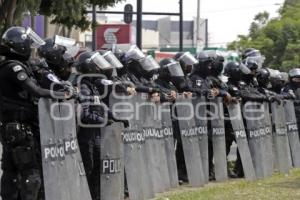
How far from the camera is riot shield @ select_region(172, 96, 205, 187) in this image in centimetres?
1038

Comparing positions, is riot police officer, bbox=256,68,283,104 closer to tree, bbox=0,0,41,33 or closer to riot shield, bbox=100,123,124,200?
tree, bbox=0,0,41,33

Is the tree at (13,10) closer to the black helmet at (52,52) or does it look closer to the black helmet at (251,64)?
the black helmet at (251,64)

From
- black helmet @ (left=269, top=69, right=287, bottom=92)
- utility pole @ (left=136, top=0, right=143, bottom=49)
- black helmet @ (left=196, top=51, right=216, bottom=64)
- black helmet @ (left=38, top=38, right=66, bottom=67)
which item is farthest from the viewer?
utility pole @ (left=136, top=0, right=143, bottom=49)

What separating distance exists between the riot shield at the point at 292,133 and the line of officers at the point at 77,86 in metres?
1.10

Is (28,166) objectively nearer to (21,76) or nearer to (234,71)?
(21,76)

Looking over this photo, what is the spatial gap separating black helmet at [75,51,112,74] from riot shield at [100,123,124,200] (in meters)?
0.91

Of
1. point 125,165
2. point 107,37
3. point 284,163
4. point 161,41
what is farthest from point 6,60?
point 161,41

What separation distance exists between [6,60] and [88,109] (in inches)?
57.9

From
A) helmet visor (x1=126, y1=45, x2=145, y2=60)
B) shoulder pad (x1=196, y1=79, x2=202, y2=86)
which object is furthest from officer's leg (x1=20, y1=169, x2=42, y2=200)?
shoulder pad (x1=196, y1=79, x2=202, y2=86)

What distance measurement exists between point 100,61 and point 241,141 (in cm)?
344

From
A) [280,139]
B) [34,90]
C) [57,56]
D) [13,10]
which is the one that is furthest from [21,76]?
[13,10]

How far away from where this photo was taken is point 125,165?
28.4 ft

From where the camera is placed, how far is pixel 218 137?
11148mm

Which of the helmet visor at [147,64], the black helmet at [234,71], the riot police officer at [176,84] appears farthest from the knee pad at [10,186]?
the black helmet at [234,71]
